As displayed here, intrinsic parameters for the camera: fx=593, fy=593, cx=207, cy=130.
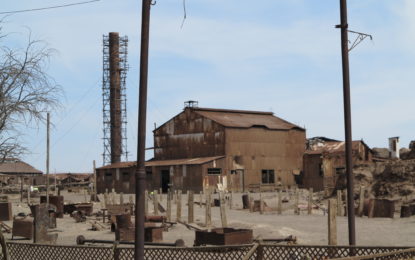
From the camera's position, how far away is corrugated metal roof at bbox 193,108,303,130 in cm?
6245

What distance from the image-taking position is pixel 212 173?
57688 mm

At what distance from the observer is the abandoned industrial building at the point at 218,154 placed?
5822cm

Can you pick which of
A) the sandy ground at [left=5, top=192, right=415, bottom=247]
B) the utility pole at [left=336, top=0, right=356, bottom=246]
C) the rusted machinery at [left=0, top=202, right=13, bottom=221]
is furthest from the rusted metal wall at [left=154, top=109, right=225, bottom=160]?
the utility pole at [left=336, top=0, right=356, bottom=246]

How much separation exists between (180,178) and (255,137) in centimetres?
969

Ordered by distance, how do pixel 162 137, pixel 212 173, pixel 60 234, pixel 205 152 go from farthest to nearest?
pixel 162 137
pixel 205 152
pixel 212 173
pixel 60 234

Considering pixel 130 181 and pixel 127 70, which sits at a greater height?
pixel 127 70

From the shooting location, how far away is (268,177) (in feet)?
205

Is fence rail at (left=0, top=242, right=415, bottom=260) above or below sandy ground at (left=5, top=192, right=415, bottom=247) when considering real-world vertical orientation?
above

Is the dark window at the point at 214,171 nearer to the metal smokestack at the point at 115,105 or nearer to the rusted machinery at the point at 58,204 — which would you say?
the metal smokestack at the point at 115,105

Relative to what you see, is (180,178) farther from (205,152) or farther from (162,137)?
(162,137)

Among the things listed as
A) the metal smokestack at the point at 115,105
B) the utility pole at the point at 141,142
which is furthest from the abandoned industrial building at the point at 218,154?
the utility pole at the point at 141,142

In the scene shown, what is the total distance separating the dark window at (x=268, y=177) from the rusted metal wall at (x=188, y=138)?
230 inches

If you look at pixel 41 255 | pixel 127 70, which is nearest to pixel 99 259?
pixel 41 255

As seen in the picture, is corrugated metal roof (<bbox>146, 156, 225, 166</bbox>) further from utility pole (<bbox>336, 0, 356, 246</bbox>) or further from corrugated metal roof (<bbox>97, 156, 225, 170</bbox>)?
utility pole (<bbox>336, 0, 356, 246</bbox>)
